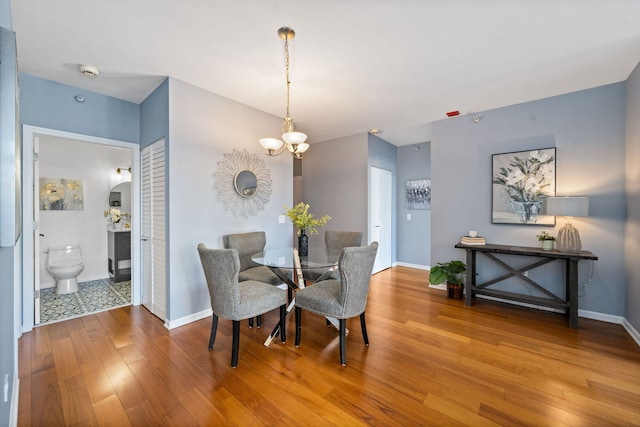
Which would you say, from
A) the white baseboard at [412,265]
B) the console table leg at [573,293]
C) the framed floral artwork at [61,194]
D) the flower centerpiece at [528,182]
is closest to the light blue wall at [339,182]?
the white baseboard at [412,265]

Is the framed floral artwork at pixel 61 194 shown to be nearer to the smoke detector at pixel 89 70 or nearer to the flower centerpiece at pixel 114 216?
the flower centerpiece at pixel 114 216

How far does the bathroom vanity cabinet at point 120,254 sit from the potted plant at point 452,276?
4.88 metres

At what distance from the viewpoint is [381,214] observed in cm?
516

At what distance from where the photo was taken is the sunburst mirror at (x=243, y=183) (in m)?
3.19

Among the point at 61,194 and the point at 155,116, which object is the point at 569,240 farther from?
the point at 61,194

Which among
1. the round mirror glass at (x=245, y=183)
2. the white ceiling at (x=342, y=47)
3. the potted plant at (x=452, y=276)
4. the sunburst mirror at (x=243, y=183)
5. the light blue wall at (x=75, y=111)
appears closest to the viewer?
the white ceiling at (x=342, y=47)

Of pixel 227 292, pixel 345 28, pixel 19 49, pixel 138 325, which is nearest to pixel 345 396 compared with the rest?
pixel 227 292

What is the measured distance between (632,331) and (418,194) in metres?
3.39

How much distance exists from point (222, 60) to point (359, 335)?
295cm

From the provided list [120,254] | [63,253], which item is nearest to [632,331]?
[120,254]

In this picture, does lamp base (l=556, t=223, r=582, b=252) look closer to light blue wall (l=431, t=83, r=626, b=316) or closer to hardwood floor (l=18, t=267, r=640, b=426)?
light blue wall (l=431, t=83, r=626, b=316)

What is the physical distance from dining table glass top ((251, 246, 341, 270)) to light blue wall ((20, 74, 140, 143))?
2.38 meters

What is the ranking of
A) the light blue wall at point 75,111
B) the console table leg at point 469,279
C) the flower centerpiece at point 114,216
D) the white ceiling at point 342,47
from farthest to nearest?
the flower centerpiece at point 114,216 < the console table leg at point 469,279 < the light blue wall at point 75,111 < the white ceiling at point 342,47

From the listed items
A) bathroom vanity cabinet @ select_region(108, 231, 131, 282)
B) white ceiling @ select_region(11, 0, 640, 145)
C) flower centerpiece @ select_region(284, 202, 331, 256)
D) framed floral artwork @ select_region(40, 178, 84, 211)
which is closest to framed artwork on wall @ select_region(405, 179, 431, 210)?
white ceiling @ select_region(11, 0, 640, 145)
